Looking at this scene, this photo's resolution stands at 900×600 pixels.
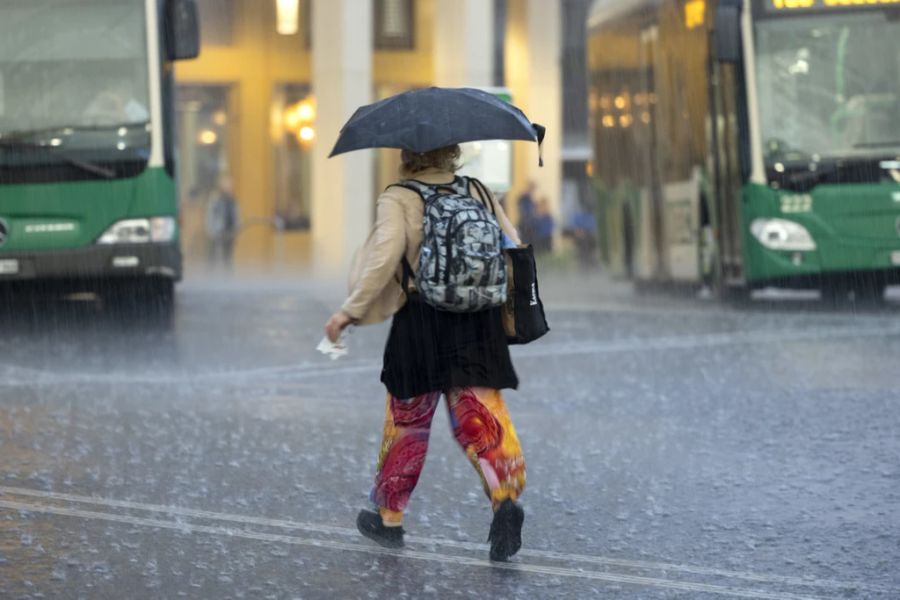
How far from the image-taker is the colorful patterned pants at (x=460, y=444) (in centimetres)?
659

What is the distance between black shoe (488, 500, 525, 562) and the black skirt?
398 millimetres

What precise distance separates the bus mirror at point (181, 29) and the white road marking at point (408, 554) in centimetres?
965

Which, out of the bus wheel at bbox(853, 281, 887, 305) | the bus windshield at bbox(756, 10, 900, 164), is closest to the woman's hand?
the bus windshield at bbox(756, 10, 900, 164)

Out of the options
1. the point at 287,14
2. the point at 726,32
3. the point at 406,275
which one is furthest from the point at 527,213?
the point at 406,275

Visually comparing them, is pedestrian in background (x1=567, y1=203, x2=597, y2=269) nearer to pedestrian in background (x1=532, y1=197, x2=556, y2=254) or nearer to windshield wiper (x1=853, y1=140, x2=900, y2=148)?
pedestrian in background (x1=532, y1=197, x2=556, y2=254)

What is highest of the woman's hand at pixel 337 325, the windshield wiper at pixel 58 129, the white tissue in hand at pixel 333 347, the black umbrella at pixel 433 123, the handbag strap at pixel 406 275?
the windshield wiper at pixel 58 129

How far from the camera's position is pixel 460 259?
21.2 ft

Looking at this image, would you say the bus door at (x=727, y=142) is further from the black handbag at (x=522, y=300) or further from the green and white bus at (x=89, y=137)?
the black handbag at (x=522, y=300)

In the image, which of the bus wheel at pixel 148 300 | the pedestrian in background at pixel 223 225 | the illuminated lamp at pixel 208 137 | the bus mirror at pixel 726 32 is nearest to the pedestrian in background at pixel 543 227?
the pedestrian in background at pixel 223 225

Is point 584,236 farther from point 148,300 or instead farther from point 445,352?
point 445,352

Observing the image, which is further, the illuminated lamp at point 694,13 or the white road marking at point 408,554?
the illuminated lamp at point 694,13

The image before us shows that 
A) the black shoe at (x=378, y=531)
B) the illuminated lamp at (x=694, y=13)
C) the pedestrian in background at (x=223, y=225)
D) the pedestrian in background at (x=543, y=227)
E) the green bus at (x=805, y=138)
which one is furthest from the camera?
the pedestrian in background at (x=543, y=227)

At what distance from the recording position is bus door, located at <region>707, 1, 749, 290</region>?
1861cm

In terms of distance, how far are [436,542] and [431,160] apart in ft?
4.37
